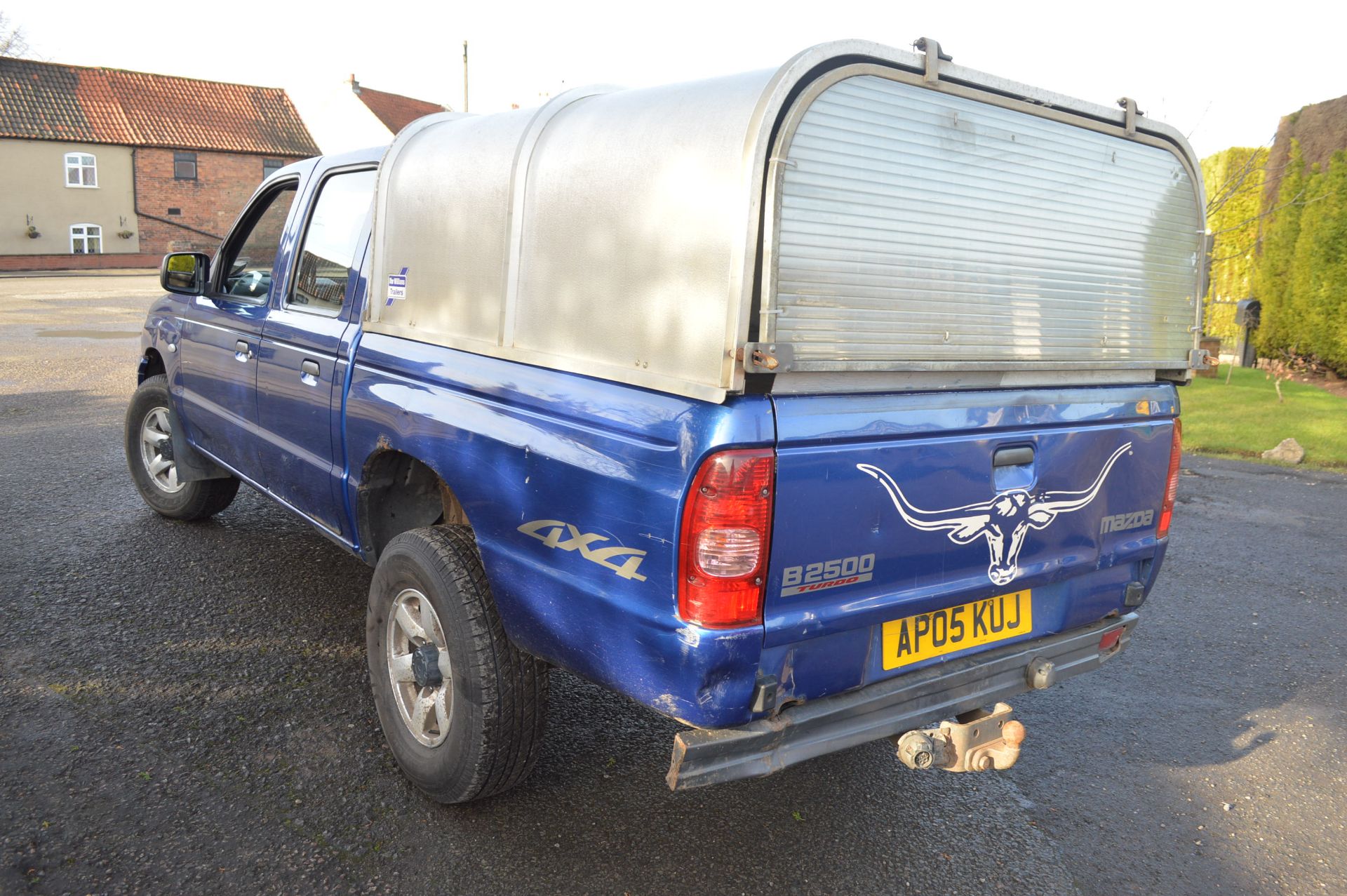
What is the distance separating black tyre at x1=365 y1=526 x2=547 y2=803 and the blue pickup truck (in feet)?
0.03

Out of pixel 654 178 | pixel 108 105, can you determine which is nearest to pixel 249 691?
pixel 654 178

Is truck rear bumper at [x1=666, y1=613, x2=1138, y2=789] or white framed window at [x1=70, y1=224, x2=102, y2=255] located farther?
white framed window at [x1=70, y1=224, x2=102, y2=255]

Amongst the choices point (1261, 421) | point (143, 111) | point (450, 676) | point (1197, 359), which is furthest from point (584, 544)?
point (143, 111)

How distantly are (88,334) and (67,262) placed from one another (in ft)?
70.8

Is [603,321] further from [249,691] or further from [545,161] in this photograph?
[249,691]

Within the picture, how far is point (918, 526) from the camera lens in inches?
105

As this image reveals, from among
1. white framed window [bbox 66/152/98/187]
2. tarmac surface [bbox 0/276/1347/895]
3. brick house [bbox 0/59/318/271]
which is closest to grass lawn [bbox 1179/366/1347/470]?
tarmac surface [bbox 0/276/1347/895]

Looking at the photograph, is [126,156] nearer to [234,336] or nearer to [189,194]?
[189,194]

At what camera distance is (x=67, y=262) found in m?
33.6

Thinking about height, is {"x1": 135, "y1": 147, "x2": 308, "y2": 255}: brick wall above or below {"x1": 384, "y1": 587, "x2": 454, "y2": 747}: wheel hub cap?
above

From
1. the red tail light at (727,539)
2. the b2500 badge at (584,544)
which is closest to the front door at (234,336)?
the b2500 badge at (584,544)

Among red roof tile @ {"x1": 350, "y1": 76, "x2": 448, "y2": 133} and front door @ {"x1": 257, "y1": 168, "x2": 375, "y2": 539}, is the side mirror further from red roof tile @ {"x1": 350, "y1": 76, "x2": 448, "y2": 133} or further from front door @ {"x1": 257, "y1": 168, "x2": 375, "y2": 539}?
red roof tile @ {"x1": 350, "y1": 76, "x2": 448, "y2": 133}

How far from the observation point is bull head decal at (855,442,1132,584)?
8.73 ft

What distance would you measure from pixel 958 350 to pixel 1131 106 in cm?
108
